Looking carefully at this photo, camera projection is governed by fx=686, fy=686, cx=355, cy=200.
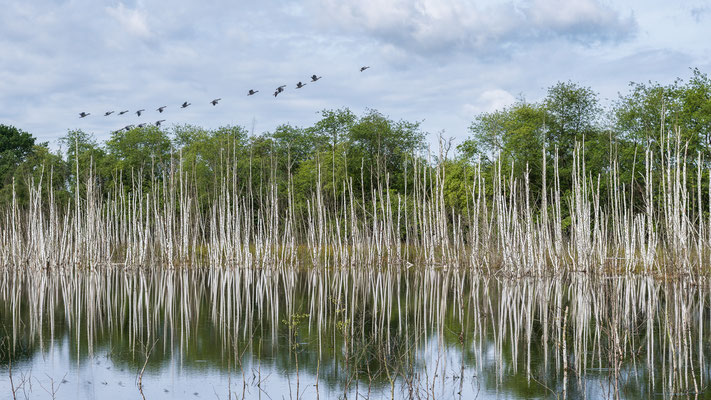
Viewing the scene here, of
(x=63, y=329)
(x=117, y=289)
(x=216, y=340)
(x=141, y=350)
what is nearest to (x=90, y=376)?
(x=141, y=350)

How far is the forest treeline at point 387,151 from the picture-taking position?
36406 millimetres

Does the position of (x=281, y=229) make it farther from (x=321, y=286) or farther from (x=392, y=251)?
(x=321, y=286)

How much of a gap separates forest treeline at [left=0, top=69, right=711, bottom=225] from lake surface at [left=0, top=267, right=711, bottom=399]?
12.4 m

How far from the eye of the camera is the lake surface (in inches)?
362

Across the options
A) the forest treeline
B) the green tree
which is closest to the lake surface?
the forest treeline

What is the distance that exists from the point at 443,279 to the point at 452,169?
21609 millimetres

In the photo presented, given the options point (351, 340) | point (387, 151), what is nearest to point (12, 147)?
point (387, 151)

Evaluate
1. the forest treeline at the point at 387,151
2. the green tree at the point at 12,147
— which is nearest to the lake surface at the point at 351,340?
the forest treeline at the point at 387,151

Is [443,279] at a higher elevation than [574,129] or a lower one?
lower

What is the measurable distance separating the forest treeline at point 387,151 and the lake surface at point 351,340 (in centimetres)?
1236

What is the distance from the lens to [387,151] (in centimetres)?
5062

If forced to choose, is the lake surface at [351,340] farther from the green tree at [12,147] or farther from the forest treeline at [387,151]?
the green tree at [12,147]

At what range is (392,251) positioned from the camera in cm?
2984

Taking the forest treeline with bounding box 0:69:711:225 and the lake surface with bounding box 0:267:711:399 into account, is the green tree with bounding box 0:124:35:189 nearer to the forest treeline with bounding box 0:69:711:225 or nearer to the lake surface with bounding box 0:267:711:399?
the forest treeline with bounding box 0:69:711:225
